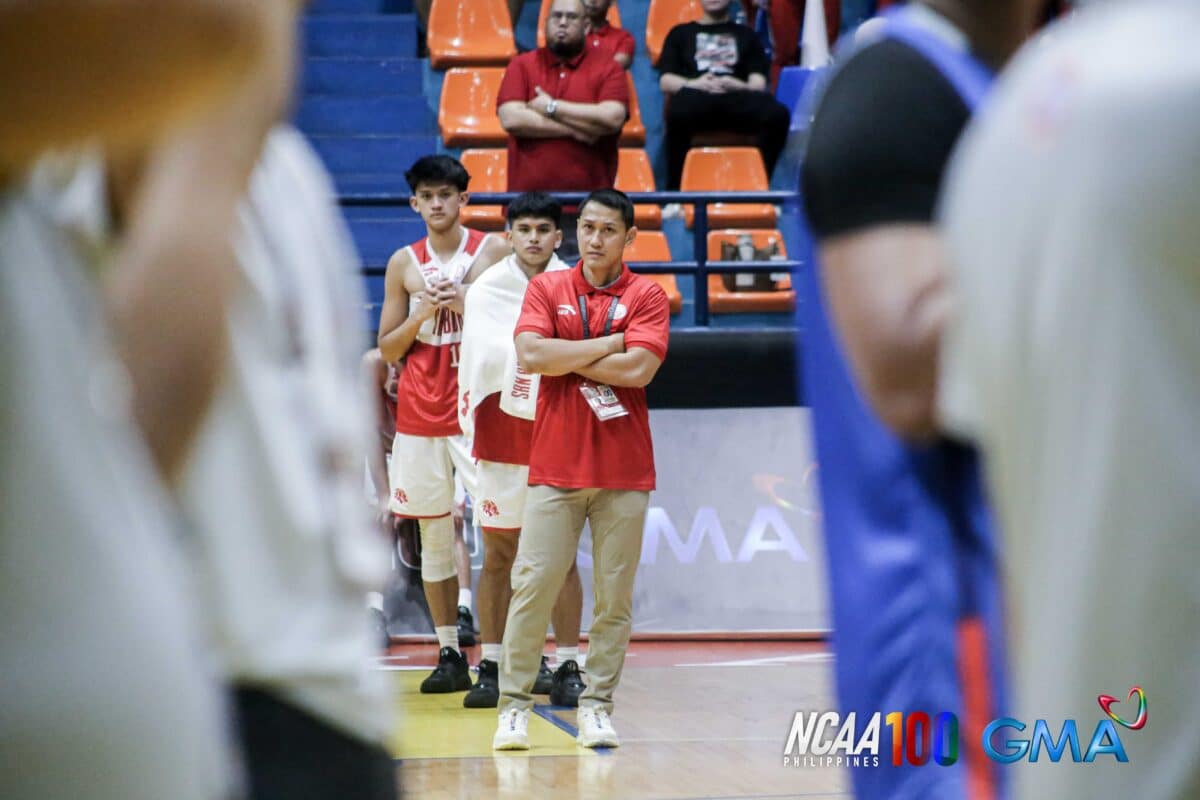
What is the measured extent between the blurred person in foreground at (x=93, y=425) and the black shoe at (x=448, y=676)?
7497 millimetres

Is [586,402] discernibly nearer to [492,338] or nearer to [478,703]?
[492,338]

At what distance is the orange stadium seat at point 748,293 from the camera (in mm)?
11086

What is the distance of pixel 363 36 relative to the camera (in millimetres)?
13828

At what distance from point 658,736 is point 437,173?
3244mm

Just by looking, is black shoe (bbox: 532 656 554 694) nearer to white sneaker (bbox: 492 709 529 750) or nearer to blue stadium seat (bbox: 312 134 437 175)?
white sneaker (bbox: 492 709 529 750)

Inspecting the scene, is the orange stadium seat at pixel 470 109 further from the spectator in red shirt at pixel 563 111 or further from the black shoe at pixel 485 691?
the black shoe at pixel 485 691

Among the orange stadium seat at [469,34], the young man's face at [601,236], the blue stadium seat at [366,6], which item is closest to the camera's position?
the young man's face at [601,236]

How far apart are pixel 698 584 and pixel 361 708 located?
8.40 meters

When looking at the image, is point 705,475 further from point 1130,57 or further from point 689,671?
point 1130,57

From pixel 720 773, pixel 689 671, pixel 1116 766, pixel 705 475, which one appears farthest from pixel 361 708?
pixel 705 475

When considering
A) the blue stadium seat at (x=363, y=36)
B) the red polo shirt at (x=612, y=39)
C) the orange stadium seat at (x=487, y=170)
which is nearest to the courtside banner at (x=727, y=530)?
the orange stadium seat at (x=487, y=170)

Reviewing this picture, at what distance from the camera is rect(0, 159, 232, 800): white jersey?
72 centimetres

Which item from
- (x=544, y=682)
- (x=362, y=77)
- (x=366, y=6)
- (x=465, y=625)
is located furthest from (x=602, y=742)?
(x=366, y=6)

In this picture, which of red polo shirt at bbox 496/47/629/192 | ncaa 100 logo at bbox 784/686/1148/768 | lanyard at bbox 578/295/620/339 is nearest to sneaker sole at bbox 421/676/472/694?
lanyard at bbox 578/295/620/339
